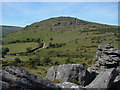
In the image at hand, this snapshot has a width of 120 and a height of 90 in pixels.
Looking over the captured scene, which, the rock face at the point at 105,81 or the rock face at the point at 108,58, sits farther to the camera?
the rock face at the point at 108,58

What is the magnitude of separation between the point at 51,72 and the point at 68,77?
2759mm

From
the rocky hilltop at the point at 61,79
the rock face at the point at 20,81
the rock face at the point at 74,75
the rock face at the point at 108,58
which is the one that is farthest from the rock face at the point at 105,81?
the rock face at the point at 108,58

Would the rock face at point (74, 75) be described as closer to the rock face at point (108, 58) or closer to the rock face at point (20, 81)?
the rock face at point (20, 81)

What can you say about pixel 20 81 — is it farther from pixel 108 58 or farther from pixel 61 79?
pixel 108 58

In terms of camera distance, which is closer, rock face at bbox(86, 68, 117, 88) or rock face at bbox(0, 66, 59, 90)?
rock face at bbox(0, 66, 59, 90)

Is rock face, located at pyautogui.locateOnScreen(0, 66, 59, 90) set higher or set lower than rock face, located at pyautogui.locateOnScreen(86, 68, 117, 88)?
higher

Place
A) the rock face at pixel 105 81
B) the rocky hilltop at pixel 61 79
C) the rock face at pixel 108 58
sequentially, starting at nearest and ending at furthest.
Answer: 1. the rocky hilltop at pixel 61 79
2. the rock face at pixel 105 81
3. the rock face at pixel 108 58

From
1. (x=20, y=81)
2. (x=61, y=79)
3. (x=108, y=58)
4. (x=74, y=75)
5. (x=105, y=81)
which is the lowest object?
(x=108, y=58)

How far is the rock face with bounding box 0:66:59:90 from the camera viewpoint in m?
12.4

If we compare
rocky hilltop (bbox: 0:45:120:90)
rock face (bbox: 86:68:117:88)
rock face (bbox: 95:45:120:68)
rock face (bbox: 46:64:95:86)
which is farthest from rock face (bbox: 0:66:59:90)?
rock face (bbox: 95:45:120:68)

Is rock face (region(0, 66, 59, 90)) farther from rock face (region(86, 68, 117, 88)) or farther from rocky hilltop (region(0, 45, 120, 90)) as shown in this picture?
rock face (region(86, 68, 117, 88))

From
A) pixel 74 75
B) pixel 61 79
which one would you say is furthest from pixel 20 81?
pixel 74 75

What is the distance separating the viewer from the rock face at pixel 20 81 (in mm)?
12367

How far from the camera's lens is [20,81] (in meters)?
12.6
